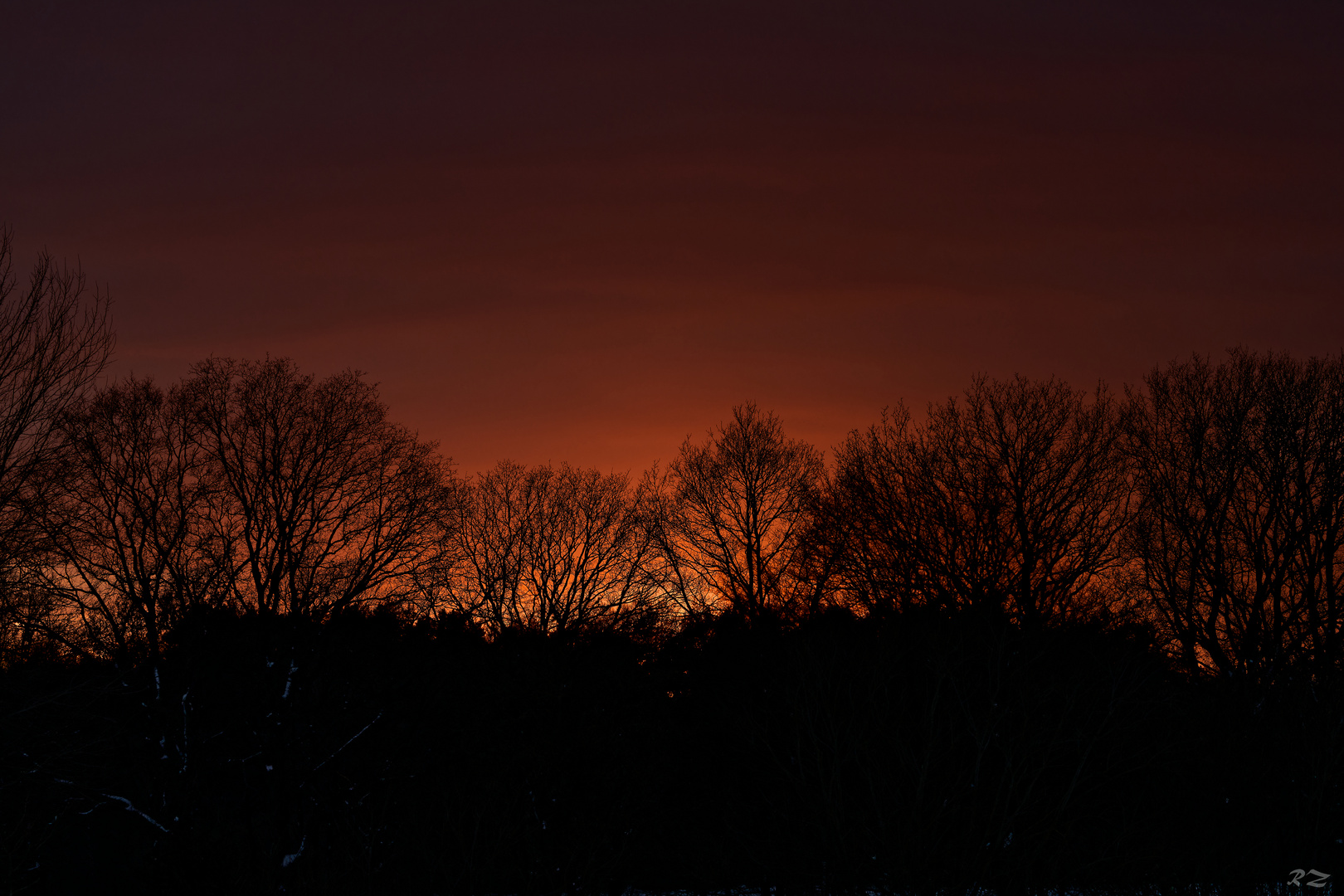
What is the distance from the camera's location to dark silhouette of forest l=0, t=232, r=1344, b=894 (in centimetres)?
2508

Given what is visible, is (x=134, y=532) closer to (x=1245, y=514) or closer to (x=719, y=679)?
(x=719, y=679)

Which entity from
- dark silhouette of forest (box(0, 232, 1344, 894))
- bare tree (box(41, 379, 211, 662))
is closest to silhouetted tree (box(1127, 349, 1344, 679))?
dark silhouette of forest (box(0, 232, 1344, 894))

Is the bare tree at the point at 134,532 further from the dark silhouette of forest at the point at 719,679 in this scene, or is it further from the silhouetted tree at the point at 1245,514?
the silhouetted tree at the point at 1245,514

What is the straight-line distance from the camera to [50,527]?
20.3 meters


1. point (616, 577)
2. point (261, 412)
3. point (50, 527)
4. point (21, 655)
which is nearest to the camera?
point (50, 527)

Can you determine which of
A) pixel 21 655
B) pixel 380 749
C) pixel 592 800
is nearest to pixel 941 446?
pixel 592 800

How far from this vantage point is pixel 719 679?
37.2 m

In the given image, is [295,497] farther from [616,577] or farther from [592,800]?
[616,577]

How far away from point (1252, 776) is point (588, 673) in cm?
2050

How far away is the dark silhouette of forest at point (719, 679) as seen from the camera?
25.1 metres

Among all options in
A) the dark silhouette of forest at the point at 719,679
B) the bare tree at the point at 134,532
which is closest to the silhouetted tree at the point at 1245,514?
the dark silhouette of forest at the point at 719,679

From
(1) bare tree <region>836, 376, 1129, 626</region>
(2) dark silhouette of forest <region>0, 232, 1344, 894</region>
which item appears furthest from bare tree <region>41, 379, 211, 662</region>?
(1) bare tree <region>836, 376, 1129, 626</region>

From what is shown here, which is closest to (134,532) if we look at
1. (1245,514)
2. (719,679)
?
(719,679)

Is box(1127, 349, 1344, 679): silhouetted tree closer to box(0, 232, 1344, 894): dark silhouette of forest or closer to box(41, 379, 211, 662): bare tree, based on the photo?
box(0, 232, 1344, 894): dark silhouette of forest
